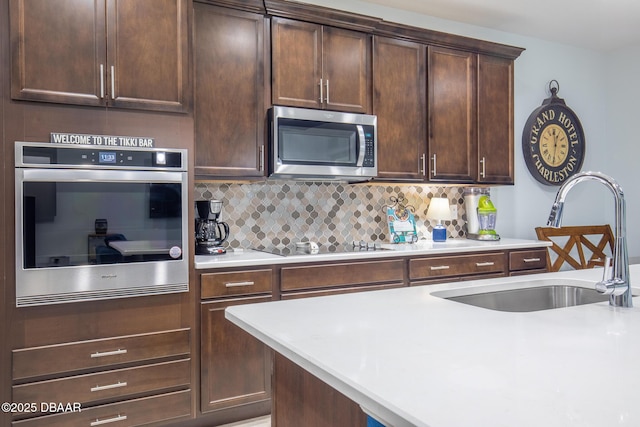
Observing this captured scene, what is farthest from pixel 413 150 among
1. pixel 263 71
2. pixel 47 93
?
pixel 47 93

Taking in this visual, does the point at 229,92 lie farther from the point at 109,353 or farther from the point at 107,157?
the point at 109,353

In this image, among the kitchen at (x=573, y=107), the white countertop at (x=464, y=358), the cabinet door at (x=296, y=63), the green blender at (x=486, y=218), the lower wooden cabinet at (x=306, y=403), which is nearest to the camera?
the white countertop at (x=464, y=358)

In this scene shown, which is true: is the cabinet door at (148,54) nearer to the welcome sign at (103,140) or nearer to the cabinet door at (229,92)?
the welcome sign at (103,140)

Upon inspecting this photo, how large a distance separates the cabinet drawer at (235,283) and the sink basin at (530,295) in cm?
131

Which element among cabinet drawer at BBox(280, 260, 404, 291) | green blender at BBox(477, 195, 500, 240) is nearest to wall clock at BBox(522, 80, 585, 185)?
green blender at BBox(477, 195, 500, 240)

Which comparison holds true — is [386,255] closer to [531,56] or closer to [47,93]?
[47,93]

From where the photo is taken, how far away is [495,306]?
1665 mm

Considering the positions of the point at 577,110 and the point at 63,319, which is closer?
the point at 63,319

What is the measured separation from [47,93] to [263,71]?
4.05ft

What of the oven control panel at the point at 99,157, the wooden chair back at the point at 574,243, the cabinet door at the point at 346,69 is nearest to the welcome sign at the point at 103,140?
the oven control panel at the point at 99,157

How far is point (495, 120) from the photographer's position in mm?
3818

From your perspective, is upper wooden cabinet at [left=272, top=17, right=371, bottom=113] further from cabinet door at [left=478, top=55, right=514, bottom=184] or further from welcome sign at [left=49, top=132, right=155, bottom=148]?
cabinet door at [left=478, top=55, right=514, bottom=184]

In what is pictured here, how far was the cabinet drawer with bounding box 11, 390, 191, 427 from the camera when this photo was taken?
213cm

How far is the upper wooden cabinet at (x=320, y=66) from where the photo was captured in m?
2.97
